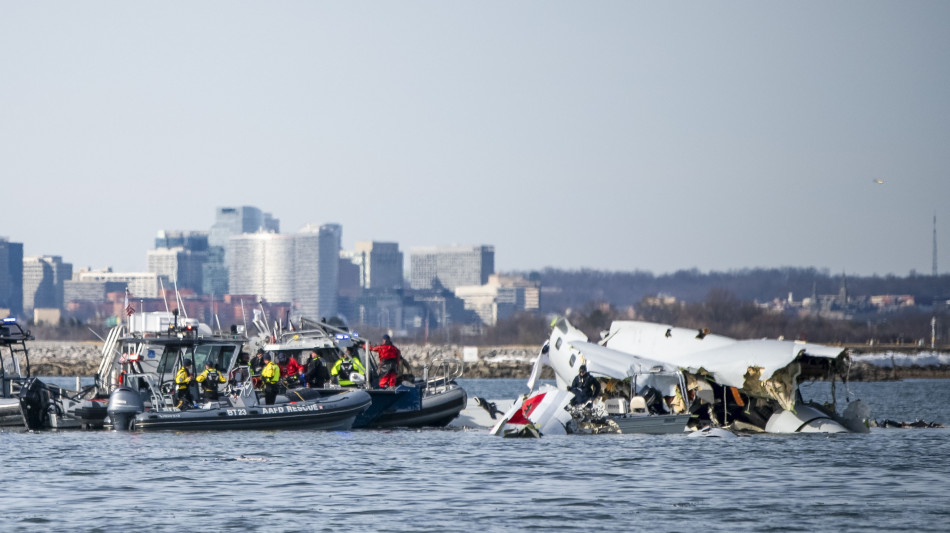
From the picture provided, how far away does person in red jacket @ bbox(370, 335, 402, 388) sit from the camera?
123 ft

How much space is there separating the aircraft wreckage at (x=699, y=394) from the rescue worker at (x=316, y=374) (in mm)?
4928

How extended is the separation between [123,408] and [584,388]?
11047 millimetres

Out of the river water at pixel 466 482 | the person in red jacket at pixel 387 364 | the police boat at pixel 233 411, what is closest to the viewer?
the river water at pixel 466 482

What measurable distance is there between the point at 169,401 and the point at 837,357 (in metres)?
15.6

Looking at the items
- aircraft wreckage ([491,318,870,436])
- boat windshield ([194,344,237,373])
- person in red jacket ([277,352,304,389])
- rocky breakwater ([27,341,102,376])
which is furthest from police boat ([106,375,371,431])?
rocky breakwater ([27,341,102,376])

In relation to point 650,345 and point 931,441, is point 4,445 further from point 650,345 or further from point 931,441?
point 931,441

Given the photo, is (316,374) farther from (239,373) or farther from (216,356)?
(216,356)

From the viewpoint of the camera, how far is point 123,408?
110ft

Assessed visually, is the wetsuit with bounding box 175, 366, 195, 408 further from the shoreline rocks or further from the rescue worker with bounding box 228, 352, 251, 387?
the shoreline rocks

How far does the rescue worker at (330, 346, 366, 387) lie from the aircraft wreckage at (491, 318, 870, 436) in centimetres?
409

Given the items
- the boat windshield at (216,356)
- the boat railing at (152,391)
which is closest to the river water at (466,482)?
the boat railing at (152,391)

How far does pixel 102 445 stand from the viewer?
3166 centimetres

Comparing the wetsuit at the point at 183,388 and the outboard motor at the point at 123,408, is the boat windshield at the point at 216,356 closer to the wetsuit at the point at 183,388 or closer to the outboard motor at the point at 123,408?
the wetsuit at the point at 183,388

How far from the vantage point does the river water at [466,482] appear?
21.1 metres
